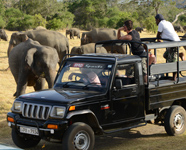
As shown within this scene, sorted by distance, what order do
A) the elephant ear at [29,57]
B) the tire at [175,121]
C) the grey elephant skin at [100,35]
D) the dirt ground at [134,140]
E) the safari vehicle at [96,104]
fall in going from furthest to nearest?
the grey elephant skin at [100,35] → the elephant ear at [29,57] → the tire at [175,121] → the dirt ground at [134,140] → the safari vehicle at [96,104]

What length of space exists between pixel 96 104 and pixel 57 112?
2.33 ft

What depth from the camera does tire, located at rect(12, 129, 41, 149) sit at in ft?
22.6

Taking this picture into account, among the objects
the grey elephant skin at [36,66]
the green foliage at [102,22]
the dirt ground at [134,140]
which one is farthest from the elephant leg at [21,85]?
the green foliage at [102,22]

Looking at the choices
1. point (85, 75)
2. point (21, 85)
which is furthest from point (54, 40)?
point (85, 75)

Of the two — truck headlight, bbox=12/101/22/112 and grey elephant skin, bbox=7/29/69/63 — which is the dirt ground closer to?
truck headlight, bbox=12/101/22/112

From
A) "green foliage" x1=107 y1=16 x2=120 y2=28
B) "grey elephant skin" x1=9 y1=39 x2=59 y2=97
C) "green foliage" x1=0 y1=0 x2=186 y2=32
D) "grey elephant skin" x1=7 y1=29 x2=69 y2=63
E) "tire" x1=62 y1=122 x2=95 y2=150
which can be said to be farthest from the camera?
"green foliage" x1=107 y1=16 x2=120 y2=28

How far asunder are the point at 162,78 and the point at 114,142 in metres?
2.01

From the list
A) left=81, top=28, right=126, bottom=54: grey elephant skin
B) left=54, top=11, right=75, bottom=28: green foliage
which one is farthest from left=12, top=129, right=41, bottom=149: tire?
left=54, top=11, right=75, bottom=28: green foliage

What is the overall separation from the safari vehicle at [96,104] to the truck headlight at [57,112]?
2 cm

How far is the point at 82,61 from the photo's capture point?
7285 millimetres

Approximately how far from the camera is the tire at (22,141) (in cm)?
688

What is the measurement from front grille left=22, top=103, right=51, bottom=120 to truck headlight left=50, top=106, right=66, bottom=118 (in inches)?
2.9

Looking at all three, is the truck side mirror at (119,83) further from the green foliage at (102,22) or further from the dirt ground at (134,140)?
the green foliage at (102,22)

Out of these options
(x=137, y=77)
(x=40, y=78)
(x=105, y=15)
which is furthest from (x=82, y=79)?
(x=105, y=15)
